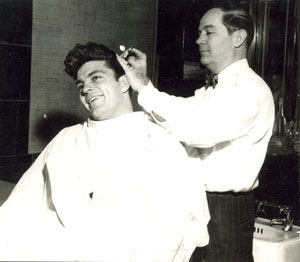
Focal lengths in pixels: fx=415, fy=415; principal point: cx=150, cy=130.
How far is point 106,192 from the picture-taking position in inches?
70.1

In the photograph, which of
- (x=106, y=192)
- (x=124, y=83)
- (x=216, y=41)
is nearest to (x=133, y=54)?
(x=124, y=83)

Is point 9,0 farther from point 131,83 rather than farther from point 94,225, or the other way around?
point 94,225

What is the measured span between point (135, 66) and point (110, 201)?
2.27 feet

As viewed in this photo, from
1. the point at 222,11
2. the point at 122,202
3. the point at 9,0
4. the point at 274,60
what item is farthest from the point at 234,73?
the point at 9,0

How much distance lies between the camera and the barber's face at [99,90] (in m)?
1.91

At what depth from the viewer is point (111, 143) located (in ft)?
6.38

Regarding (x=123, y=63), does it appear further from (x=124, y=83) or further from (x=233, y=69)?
(x=233, y=69)

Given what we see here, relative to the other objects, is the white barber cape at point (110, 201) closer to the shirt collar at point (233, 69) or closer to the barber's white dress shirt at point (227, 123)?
the barber's white dress shirt at point (227, 123)

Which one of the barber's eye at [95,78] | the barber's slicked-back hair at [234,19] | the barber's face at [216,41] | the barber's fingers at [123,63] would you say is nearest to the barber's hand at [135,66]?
the barber's fingers at [123,63]

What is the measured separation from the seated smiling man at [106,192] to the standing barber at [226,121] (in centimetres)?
13

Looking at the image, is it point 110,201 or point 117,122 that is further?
point 117,122

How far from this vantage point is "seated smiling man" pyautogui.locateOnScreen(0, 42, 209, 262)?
1628mm

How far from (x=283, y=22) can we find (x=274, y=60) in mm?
311

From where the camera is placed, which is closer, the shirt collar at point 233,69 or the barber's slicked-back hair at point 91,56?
the barber's slicked-back hair at point 91,56
